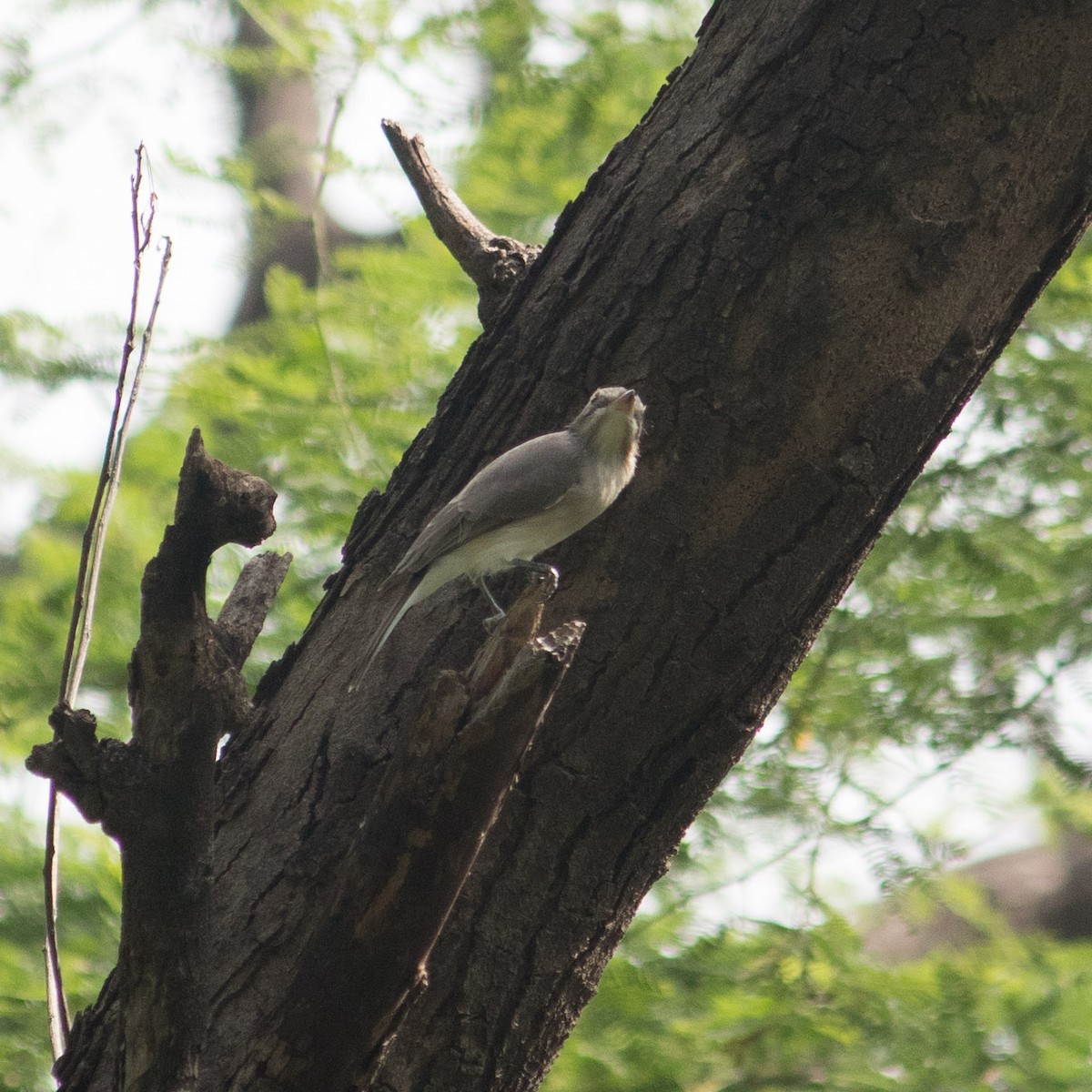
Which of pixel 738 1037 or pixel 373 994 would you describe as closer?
pixel 373 994

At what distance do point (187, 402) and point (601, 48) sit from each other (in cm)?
278

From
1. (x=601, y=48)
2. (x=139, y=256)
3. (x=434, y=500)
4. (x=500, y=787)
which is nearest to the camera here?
(x=500, y=787)

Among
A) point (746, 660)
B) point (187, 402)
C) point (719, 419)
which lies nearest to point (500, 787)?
point (746, 660)

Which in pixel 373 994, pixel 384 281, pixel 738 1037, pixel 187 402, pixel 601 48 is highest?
pixel 601 48

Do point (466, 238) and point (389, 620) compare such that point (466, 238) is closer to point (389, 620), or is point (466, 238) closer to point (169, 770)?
point (389, 620)

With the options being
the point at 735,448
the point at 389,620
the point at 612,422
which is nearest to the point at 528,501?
the point at 612,422

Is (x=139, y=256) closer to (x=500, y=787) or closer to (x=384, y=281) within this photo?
(x=500, y=787)

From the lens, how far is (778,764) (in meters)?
5.61

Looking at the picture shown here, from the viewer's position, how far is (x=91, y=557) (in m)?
2.92

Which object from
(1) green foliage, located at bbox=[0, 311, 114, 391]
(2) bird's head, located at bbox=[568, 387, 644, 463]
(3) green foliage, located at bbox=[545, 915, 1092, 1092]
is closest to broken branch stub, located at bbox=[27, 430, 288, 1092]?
(2) bird's head, located at bbox=[568, 387, 644, 463]

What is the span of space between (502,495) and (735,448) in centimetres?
65

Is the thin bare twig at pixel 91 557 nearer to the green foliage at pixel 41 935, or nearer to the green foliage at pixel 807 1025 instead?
the green foliage at pixel 41 935

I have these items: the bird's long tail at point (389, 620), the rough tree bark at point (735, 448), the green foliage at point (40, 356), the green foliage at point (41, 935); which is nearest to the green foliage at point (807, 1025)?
the green foliage at point (41, 935)

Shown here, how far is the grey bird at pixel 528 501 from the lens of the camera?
10.7 feet
